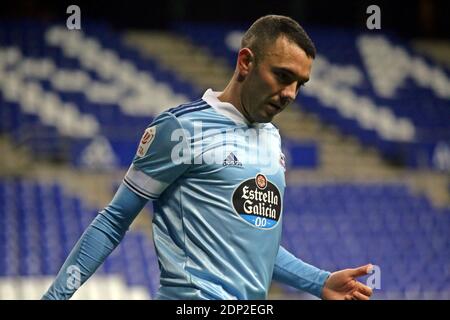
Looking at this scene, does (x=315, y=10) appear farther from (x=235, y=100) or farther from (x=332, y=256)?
(x=235, y=100)

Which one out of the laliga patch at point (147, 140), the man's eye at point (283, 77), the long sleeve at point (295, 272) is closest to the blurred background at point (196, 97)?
the long sleeve at point (295, 272)

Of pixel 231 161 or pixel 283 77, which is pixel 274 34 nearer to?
pixel 283 77

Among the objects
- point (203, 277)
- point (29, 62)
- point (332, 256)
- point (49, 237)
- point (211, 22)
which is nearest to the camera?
point (203, 277)

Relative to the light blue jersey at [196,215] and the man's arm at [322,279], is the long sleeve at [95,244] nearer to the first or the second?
the light blue jersey at [196,215]

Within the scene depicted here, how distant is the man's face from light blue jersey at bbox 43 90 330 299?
0.50 feet

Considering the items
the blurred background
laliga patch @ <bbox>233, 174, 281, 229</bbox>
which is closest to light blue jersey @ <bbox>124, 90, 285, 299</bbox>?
laliga patch @ <bbox>233, 174, 281, 229</bbox>

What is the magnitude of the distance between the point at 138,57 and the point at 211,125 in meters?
10.4

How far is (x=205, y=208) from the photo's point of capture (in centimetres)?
269

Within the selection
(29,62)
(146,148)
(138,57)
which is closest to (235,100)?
(146,148)

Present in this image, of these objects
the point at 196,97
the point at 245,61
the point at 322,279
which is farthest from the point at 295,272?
the point at 196,97

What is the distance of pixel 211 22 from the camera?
15078mm

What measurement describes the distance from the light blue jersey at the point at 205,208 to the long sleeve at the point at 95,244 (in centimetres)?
6

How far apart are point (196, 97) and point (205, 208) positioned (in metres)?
9.44

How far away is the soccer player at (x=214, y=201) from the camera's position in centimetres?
266
